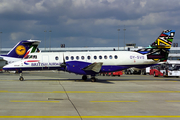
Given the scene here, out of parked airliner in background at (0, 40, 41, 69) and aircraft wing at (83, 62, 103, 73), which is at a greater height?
parked airliner in background at (0, 40, 41, 69)

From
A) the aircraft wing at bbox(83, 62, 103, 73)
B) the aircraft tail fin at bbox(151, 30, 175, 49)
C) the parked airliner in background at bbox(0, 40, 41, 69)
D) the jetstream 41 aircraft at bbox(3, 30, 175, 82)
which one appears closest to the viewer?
the aircraft wing at bbox(83, 62, 103, 73)

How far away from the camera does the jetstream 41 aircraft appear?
2627 cm

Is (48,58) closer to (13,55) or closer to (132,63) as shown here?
(132,63)

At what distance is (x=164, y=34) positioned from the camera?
2958 cm

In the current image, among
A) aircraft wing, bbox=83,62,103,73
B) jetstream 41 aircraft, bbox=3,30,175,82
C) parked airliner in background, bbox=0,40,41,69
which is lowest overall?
aircraft wing, bbox=83,62,103,73

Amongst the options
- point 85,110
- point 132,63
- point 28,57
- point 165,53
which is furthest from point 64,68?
point 85,110

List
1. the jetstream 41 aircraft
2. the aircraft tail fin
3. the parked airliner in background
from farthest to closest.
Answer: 1. the parked airliner in background
2. the aircraft tail fin
3. the jetstream 41 aircraft

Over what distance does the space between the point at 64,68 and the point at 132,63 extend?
880cm

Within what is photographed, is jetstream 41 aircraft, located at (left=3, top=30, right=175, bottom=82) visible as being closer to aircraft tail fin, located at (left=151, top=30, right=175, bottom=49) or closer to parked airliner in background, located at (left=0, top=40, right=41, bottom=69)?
aircraft tail fin, located at (left=151, top=30, right=175, bottom=49)

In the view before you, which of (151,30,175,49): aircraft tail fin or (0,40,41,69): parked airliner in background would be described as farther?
(0,40,41,69): parked airliner in background

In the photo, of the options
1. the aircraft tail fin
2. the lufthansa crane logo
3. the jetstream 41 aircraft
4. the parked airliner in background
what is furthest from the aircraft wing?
the lufthansa crane logo

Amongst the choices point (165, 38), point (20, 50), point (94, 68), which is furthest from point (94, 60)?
point (20, 50)

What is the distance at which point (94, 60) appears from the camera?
90.6 ft

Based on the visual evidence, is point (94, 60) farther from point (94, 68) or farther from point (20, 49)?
point (20, 49)
